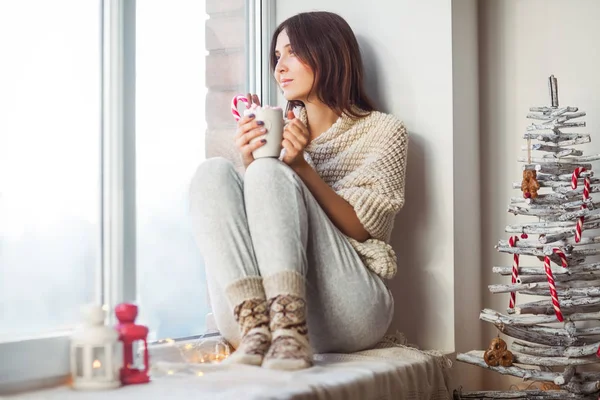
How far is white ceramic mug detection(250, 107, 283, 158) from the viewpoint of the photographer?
1.69 meters

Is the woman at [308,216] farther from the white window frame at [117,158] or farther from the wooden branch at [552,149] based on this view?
the wooden branch at [552,149]

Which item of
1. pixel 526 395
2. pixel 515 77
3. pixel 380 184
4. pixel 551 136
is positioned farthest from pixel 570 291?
pixel 515 77

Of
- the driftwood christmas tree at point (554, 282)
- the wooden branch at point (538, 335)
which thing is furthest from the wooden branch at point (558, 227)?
the wooden branch at point (538, 335)

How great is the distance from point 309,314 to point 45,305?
1.81 ft

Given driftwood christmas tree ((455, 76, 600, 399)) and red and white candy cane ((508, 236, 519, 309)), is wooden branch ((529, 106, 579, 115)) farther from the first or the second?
red and white candy cane ((508, 236, 519, 309))

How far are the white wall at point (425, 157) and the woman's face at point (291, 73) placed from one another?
0.25 meters

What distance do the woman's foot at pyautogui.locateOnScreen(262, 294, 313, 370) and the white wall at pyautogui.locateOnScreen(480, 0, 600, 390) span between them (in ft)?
2.90

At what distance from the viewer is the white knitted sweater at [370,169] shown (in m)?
1.82

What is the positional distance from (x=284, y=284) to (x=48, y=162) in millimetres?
532

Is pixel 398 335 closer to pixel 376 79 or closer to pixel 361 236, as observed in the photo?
pixel 361 236

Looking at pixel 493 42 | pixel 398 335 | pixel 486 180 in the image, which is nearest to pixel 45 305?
pixel 398 335

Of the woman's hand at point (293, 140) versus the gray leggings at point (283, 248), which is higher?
the woman's hand at point (293, 140)

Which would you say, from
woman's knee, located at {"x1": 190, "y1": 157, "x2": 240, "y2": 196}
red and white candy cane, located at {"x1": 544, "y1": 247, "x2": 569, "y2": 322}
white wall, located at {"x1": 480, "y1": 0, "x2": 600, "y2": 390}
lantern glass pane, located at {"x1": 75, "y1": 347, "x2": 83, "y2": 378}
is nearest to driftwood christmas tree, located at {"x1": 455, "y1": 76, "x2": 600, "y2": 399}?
red and white candy cane, located at {"x1": 544, "y1": 247, "x2": 569, "y2": 322}

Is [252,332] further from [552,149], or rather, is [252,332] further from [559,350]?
[552,149]
